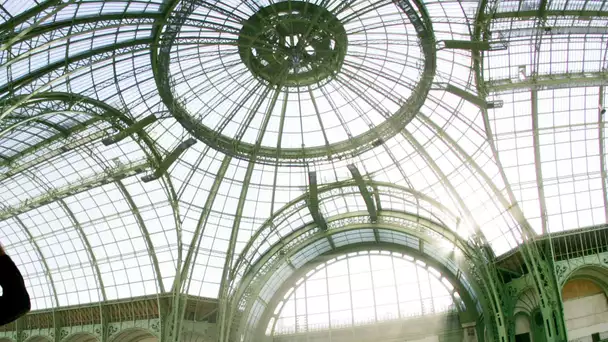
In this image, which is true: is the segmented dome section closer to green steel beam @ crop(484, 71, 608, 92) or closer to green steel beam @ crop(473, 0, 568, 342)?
green steel beam @ crop(473, 0, 568, 342)

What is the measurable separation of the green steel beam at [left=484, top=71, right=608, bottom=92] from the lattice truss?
13 centimetres

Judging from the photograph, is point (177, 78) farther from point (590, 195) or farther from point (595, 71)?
point (590, 195)

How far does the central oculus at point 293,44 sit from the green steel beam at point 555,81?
38.2ft

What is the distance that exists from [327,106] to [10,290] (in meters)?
41.3

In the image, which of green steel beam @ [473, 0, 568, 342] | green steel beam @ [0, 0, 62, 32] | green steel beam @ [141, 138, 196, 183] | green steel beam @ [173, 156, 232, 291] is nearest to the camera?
green steel beam @ [0, 0, 62, 32]

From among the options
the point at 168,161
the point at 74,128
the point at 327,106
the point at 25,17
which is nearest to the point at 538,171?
the point at 327,106

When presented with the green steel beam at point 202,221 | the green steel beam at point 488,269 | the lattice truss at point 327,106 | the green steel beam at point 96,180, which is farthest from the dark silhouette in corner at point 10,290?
the green steel beam at point 202,221

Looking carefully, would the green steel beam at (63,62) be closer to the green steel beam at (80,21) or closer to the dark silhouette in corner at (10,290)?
the green steel beam at (80,21)

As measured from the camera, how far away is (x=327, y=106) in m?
44.6

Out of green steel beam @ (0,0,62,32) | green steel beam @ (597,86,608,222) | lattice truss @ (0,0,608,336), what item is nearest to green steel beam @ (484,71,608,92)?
lattice truss @ (0,0,608,336)

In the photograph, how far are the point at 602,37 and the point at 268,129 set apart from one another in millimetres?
25244

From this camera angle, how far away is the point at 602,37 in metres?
37.0

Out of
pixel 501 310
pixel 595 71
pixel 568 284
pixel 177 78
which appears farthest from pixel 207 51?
pixel 568 284

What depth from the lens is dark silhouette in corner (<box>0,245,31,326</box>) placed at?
3.94 m
